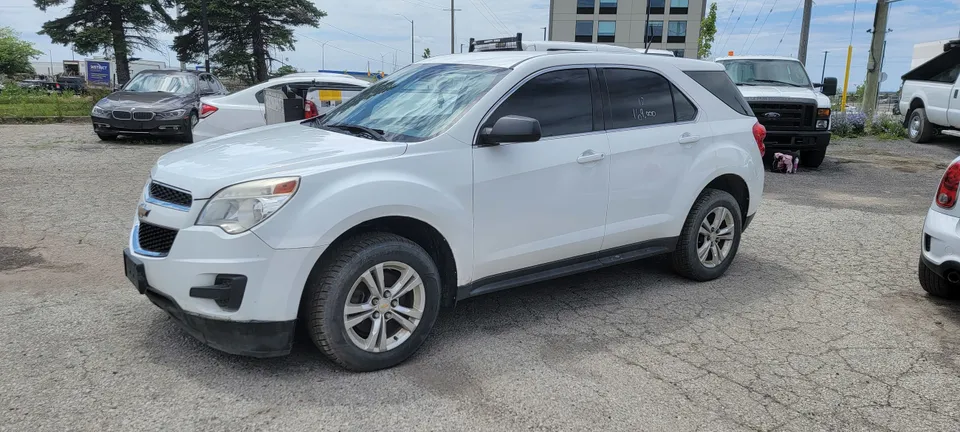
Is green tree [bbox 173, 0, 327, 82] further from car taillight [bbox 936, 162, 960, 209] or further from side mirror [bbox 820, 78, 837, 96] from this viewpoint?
car taillight [bbox 936, 162, 960, 209]

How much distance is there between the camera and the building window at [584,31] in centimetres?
6588

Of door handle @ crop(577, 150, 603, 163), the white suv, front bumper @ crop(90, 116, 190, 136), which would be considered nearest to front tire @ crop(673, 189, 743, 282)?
the white suv

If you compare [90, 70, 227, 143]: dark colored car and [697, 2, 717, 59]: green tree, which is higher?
[697, 2, 717, 59]: green tree

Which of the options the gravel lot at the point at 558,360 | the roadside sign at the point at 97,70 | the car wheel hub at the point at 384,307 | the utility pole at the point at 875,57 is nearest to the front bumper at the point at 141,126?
the gravel lot at the point at 558,360

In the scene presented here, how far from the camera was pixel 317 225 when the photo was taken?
325cm

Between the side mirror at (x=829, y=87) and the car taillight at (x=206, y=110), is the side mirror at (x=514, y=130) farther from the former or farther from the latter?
the side mirror at (x=829, y=87)

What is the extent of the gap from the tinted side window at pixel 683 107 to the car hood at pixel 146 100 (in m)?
11.6

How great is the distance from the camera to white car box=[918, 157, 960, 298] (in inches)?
170

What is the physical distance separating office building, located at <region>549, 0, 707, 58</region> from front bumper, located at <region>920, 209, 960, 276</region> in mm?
62420

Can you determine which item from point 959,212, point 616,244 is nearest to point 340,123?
point 616,244

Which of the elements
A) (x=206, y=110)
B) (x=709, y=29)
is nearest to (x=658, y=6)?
(x=709, y=29)

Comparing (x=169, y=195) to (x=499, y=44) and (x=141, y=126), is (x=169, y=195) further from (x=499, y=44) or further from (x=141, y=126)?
(x=141, y=126)

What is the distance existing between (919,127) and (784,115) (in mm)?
6783

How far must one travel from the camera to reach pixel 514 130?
3.70 meters
